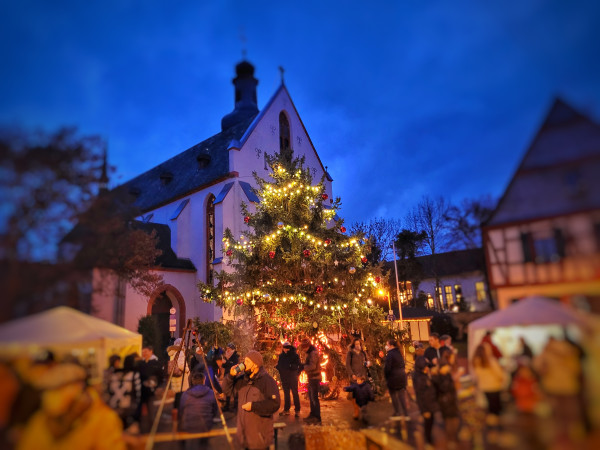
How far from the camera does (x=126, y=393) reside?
17.8 feet

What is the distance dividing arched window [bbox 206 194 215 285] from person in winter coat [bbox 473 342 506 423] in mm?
18386

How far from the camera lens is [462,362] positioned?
4828 millimetres

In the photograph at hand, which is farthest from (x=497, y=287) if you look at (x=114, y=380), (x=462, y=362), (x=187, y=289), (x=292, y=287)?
(x=187, y=289)

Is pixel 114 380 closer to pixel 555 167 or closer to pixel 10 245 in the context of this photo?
pixel 10 245

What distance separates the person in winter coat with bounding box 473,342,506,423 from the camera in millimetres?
4012

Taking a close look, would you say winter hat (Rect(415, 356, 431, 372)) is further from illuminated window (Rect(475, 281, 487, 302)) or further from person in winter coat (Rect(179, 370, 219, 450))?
person in winter coat (Rect(179, 370, 219, 450))

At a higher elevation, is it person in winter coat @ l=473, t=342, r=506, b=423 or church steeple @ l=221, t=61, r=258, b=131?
church steeple @ l=221, t=61, r=258, b=131

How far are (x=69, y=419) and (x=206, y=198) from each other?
1937 centimetres

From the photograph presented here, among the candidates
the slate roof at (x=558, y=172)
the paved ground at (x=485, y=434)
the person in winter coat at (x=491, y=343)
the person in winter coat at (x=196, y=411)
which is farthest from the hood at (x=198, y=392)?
the slate roof at (x=558, y=172)

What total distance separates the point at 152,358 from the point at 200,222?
15.3 m

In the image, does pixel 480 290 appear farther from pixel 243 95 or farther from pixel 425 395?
pixel 243 95

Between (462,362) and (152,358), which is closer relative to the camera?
(462,362)

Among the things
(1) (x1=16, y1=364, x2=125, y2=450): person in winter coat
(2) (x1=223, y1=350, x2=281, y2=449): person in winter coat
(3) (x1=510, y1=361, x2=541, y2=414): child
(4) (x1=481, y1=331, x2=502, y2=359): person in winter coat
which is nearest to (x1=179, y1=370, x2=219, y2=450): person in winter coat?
(2) (x1=223, y1=350, x2=281, y2=449): person in winter coat

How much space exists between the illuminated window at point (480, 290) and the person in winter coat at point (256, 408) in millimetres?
3271
